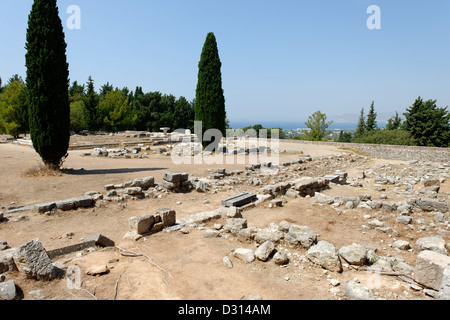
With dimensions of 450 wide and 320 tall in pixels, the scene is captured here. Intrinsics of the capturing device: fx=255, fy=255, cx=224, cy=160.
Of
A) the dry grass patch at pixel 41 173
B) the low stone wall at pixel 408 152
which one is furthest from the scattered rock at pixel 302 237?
the low stone wall at pixel 408 152

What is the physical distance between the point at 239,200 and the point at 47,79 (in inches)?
416

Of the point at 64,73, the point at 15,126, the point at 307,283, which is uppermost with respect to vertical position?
the point at 64,73

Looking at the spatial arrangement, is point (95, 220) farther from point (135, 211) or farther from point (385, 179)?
point (385, 179)

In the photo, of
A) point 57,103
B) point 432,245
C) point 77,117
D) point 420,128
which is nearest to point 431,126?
point 420,128

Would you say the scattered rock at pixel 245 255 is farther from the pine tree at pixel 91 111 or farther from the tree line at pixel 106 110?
the pine tree at pixel 91 111

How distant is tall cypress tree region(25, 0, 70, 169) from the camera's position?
38.4ft

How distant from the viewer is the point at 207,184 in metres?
11.8

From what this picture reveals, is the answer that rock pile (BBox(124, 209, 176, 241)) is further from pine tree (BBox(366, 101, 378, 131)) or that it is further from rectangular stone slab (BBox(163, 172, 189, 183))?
pine tree (BBox(366, 101, 378, 131))

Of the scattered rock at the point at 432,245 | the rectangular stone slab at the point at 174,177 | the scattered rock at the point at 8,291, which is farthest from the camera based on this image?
the rectangular stone slab at the point at 174,177

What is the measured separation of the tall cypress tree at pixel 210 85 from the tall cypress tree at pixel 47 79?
10412mm

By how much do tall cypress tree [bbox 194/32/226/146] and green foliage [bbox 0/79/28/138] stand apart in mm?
19600

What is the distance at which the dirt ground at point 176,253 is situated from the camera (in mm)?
4008
